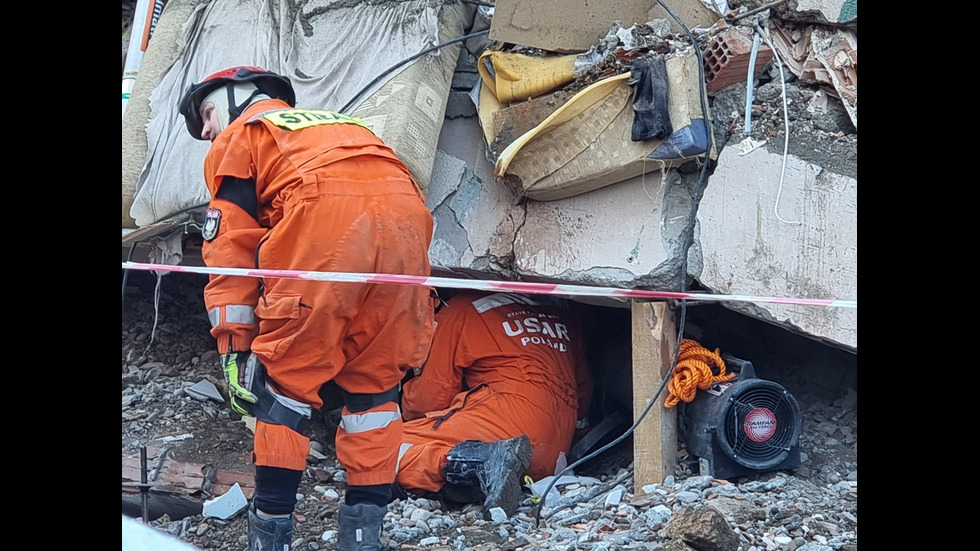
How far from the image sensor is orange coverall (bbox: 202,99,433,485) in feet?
9.95

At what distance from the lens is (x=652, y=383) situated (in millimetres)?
3707

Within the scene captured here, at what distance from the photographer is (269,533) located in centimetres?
308

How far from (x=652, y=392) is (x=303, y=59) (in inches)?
98.9

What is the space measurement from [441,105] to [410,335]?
5.00ft

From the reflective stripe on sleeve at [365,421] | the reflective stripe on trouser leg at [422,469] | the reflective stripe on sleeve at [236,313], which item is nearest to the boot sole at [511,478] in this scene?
the reflective stripe on trouser leg at [422,469]

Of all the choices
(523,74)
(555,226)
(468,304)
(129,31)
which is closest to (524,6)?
(523,74)

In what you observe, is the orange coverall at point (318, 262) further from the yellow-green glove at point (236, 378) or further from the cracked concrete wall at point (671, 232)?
the cracked concrete wall at point (671, 232)

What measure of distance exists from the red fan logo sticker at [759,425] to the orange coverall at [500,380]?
88 cm

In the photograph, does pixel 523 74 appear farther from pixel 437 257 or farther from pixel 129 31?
pixel 129 31

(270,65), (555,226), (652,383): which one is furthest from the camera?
(270,65)

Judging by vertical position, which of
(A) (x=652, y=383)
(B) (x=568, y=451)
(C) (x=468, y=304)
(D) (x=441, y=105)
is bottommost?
(B) (x=568, y=451)

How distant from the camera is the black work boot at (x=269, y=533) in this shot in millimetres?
3078

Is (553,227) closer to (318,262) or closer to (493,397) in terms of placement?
(493,397)

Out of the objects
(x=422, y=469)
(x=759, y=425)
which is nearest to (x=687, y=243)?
(x=759, y=425)
